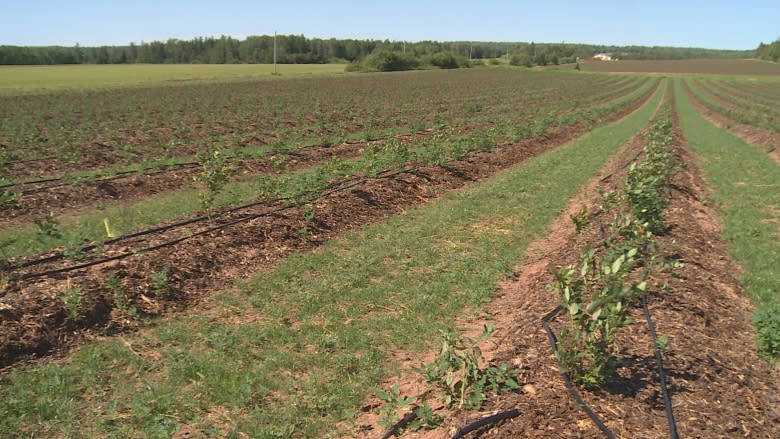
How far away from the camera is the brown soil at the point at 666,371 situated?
14.4 feet

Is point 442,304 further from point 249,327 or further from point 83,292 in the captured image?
point 83,292

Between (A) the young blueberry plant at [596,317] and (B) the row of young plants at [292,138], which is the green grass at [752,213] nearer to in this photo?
(A) the young blueberry plant at [596,317]

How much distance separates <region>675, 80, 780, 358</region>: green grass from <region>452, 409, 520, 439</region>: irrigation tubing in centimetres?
371

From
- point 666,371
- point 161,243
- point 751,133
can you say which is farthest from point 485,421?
point 751,133

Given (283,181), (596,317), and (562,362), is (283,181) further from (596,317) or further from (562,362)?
(596,317)

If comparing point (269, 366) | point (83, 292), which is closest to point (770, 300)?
point (269, 366)

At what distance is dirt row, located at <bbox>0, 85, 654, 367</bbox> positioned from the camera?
6148mm

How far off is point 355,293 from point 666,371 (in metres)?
4.28

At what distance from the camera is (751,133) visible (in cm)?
2664

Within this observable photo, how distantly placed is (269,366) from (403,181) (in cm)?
861

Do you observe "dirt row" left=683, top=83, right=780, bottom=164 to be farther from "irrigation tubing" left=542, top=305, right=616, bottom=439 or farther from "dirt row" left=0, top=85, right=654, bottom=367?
"irrigation tubing" left=542, top=305, right=616, bottom=439

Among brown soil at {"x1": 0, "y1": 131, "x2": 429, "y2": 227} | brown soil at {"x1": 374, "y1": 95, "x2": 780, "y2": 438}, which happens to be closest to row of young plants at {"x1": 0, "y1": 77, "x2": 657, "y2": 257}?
brown soil at {"x1": 0, "y1": 131, "x2": 429, "y2": 227}

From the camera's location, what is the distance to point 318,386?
5.39m

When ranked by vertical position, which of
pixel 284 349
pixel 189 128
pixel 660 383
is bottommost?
pixel 284 349
